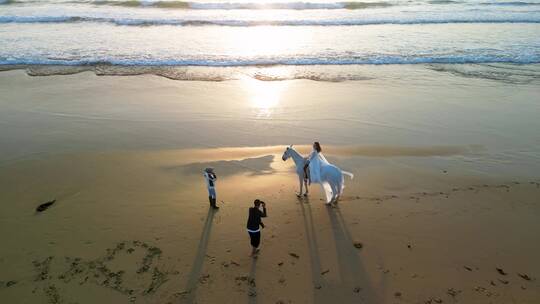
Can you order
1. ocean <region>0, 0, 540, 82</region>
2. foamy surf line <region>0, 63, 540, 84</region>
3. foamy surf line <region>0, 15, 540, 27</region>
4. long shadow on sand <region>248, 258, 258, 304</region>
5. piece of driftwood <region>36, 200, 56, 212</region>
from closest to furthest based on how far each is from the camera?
long shadow on sand <region>248, 258, 258, 304</region> < piece of driftwood <region>36, 200, 56, 212</region> < foamy surf line <region>0, 63, 540, 84</region> < ocean <region>0, 0, 540, 82</region> < foamy surf line <region>0, 15, 540, 27</region>

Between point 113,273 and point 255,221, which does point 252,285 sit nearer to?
point 255,221

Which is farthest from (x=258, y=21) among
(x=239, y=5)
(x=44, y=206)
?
(x=44, y=206)

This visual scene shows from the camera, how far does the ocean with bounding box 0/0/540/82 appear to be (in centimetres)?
2130

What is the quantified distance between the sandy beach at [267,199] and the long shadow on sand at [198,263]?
27 mm

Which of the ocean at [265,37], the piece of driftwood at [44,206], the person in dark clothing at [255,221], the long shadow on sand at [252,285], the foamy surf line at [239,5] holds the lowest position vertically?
the long shadow on sand at [252,285]

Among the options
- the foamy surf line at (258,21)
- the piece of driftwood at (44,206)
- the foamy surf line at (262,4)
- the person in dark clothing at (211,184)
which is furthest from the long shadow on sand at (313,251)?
the foamy surf line at (262,4)

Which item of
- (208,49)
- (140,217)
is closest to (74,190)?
(140,217)

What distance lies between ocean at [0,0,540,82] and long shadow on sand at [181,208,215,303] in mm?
11761

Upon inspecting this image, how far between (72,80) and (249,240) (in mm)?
14672

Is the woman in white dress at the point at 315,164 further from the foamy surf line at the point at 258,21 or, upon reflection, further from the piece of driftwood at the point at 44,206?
the foamy surf line at the point at 258,21

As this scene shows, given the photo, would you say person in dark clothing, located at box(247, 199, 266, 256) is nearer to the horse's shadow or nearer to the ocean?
the horse's shadow

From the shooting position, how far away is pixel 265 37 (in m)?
28.6

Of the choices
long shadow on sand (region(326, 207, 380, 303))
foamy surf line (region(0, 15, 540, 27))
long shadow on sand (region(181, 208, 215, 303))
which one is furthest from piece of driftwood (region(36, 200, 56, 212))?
foamy surf line (region(0, 15, 540, 27))

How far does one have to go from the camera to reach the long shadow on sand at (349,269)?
6891mm
